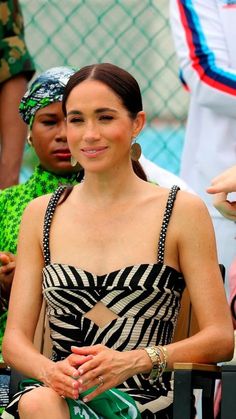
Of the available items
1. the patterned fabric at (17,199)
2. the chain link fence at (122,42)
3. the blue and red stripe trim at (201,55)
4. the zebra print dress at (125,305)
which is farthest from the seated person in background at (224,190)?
the chain link fence at (122,42)

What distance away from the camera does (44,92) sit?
5742 millimetres

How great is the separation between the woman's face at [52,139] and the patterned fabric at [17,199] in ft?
0.13

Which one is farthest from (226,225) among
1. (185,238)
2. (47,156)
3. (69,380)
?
(69,380)

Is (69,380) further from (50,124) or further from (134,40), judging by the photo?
(134,40)

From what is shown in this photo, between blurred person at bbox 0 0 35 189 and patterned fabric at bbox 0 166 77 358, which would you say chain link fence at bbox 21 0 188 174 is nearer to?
blurred person at bbox 0 0 35 189

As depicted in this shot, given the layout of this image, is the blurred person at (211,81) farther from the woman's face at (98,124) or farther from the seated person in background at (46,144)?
the woman's face at (98,124)

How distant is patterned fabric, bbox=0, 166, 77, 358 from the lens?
5543mm

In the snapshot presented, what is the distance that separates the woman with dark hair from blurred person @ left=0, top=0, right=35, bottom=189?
163cm

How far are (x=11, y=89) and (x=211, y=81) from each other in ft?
3.23

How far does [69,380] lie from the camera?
4.48 metres

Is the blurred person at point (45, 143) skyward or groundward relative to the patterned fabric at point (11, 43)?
groundward

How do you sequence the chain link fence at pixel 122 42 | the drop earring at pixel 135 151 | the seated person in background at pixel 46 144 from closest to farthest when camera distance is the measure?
the drop earring at pixel 135 151
the seated person in background at pixel 46 144
the chain link fence at pixel 122 42

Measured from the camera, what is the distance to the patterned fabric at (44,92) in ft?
18.8

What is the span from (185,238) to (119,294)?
0.95 feet
